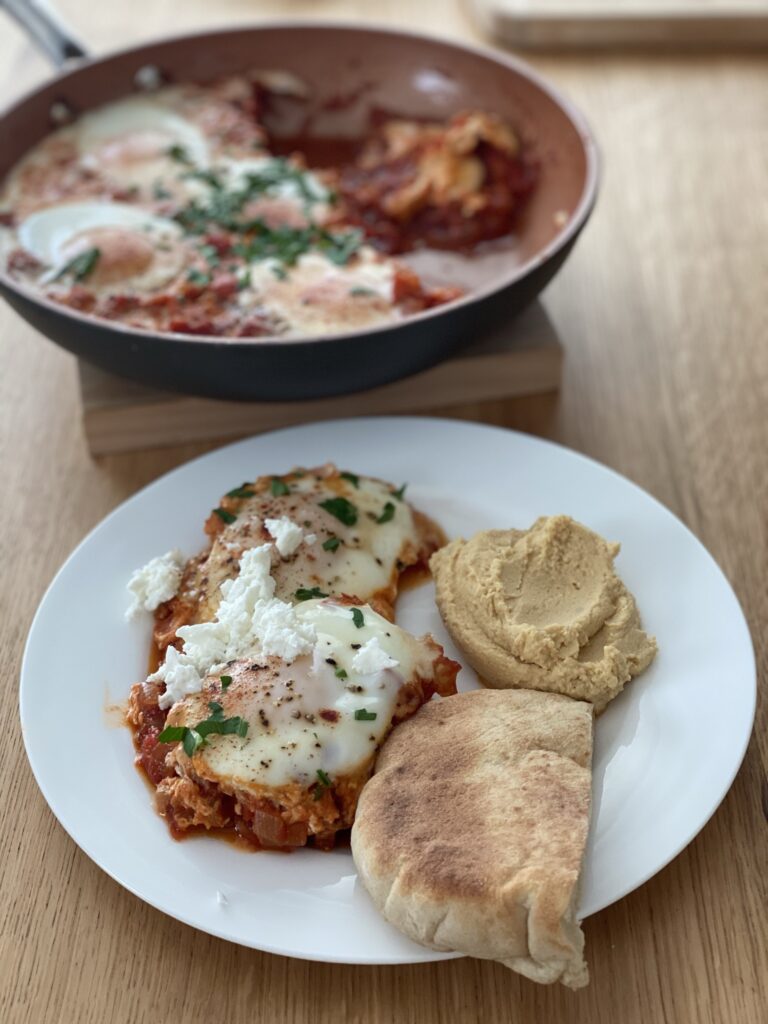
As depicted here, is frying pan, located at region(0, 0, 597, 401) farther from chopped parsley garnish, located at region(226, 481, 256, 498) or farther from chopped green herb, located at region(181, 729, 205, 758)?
chopped green herb, located at region(181, 729, 205, 758)

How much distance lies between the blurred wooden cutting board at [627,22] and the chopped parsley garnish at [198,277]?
6.29ft

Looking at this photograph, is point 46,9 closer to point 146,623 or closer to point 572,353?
point 572,353

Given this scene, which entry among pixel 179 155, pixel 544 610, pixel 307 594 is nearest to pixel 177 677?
pixel 307 594

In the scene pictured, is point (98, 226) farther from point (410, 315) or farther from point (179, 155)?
point (410, 315)

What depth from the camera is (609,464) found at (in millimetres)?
2617

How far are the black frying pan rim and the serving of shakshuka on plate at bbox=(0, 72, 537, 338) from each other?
129 millimetres

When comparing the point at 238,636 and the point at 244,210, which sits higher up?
the point at 238,636

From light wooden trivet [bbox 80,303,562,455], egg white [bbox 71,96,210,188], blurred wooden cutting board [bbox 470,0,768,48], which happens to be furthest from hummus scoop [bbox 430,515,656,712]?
blurred wooden cutting board [bbox 470,0,768,48]

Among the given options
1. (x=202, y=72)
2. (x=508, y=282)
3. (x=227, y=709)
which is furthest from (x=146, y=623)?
(x=202, y=72)

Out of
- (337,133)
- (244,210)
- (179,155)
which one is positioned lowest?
(337,133)

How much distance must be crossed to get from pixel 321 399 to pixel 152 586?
0.65 metres

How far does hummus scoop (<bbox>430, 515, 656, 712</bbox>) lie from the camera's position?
1.90 meters

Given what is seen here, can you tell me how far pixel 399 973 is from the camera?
1.71 metres

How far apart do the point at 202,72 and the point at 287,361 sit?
151cm
